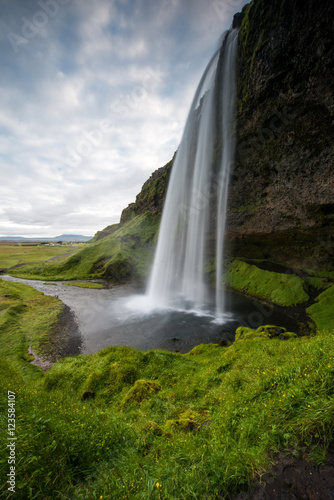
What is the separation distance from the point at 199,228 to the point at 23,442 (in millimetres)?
42524

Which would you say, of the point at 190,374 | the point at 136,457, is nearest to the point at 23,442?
the point at 136,457

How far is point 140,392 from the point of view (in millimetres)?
8328

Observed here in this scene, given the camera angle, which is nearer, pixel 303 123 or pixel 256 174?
pixel 303 123

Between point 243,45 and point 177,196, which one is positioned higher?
point 243,45

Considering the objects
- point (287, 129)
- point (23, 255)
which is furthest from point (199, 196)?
point (23, 255)

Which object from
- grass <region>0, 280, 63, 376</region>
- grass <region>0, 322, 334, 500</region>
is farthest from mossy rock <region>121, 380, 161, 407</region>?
grass <region>0, 280, 63, 376</region>

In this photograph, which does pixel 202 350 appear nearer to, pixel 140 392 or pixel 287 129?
pixel 140 392

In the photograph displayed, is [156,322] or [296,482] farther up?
[296,482]

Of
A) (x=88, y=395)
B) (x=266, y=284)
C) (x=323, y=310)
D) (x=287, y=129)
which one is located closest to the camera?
(x=88, y=395)

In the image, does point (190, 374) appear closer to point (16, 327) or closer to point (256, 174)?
point (16, 327)

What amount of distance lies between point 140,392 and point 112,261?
49921 mm

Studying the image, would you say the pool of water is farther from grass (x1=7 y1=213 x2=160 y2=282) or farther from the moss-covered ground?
grass (x1=7 y1=213 x2=160 y2=282)

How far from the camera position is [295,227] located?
28562 mm

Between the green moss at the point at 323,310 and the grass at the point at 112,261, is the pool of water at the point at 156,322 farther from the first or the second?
the grass at the point at 112,261
